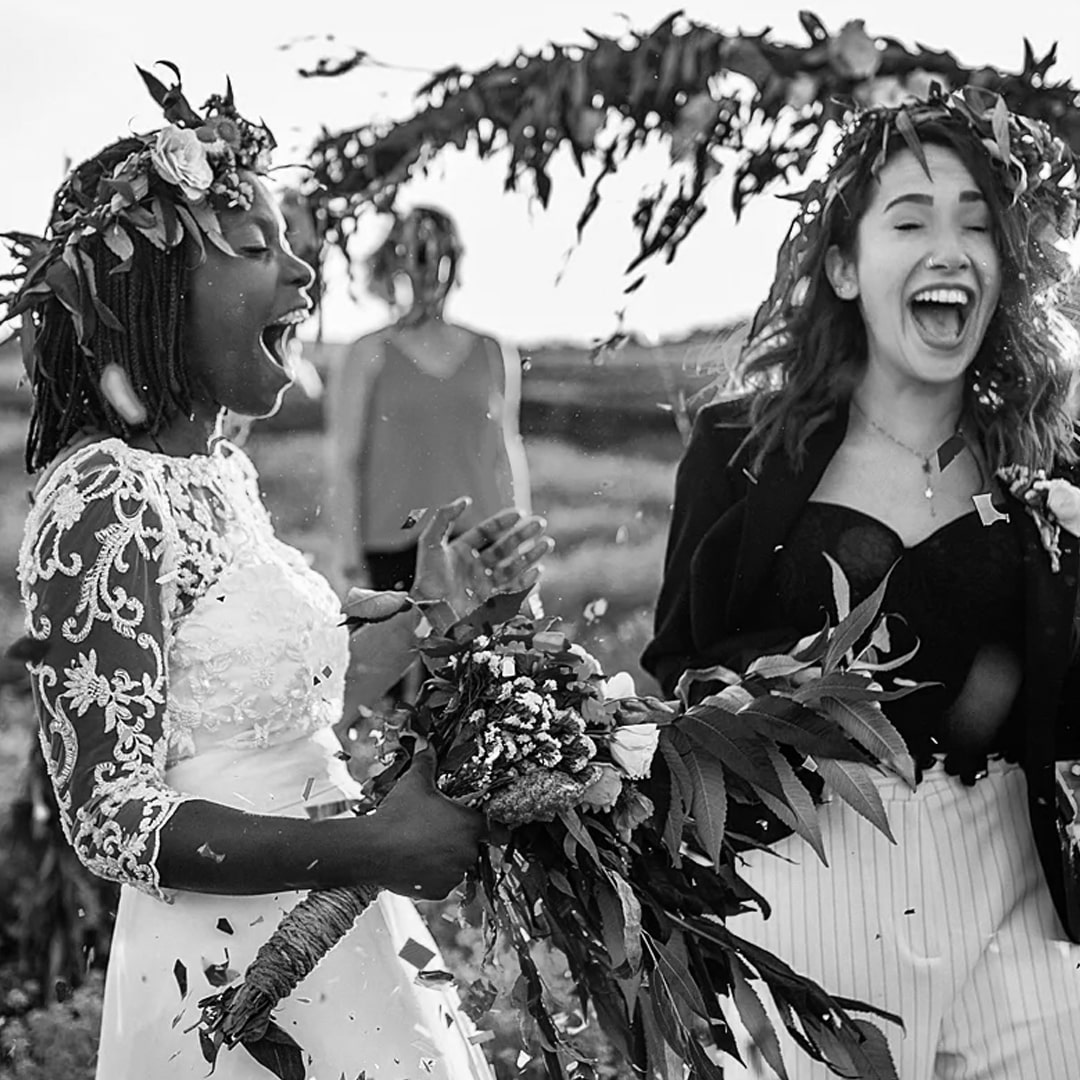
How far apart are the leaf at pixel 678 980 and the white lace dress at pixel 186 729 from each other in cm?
37

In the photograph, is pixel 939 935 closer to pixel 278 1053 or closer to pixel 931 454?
pixel 931 454

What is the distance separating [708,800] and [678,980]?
0.73 ft

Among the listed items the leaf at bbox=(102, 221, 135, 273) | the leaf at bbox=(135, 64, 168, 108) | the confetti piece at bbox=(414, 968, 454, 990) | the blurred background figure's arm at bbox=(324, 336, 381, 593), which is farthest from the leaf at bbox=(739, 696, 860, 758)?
the blurred background figure's arm at bbox=(324, 336, 381, 593)

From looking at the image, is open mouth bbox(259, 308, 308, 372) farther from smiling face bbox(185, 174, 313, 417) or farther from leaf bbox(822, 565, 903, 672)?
leaf bbox(822, 565, 903, 672)

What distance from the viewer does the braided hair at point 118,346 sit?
2.61 m

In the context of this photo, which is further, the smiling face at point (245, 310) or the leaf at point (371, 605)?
the smiling face at point (245, 310)

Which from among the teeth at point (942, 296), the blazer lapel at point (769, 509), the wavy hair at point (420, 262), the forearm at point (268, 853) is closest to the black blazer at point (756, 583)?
the blazer lapel at point (769, 509)

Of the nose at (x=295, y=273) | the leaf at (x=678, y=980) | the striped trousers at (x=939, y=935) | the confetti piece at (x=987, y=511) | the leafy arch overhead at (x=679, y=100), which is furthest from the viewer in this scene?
the leafy arch overhead at (x=679, y=100)

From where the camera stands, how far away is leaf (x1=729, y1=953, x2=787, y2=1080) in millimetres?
2463

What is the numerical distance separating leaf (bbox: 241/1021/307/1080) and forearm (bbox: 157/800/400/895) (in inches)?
8.1

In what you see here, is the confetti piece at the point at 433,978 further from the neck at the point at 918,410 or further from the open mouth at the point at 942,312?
the open mouth at the point at 942,312

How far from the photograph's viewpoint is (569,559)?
1148 centimetres

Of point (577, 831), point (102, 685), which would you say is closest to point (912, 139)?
point (577, 831)

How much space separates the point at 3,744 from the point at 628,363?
581cm
